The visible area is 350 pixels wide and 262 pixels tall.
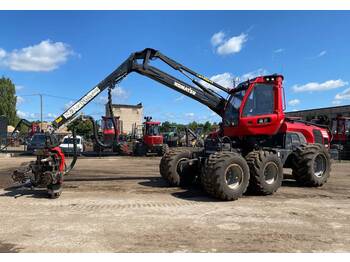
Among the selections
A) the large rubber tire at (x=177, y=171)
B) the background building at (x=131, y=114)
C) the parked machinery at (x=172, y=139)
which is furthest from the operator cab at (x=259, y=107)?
the background building at (x=131, y=114)

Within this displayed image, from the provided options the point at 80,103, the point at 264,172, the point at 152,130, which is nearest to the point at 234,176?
the point at 264,172

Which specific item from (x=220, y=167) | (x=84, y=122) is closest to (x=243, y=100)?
(x=220, y=167)

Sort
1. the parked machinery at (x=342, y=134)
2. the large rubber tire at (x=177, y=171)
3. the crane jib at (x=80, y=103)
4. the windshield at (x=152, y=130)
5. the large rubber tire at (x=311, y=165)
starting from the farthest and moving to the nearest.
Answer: the windshield at (x=152, y=130) → the parked machinery at (x=342, y=134) → the large rubber tire at (x=311, y=165) → the large rubber tire at (x=177, y=171) → the crane jib at (x=80, y=103)

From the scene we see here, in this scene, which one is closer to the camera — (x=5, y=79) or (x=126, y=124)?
(x=5, y=79)

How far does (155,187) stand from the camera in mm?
11945

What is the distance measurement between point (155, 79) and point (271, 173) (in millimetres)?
4424

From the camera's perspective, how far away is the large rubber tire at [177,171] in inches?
464

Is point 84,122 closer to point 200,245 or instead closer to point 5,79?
point 200,245

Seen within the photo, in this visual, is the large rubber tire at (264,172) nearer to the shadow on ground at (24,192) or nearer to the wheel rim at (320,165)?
the wheel rim at (320,165)

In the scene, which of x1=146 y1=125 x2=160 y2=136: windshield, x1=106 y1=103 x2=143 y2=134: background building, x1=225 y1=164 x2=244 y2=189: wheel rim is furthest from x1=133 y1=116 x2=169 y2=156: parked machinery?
x1=106 y1=103 x2=143 y2=134: background building

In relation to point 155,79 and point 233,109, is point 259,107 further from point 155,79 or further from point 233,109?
point 155,79

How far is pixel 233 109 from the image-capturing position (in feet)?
39.2

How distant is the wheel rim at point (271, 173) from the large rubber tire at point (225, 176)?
3.14 ft

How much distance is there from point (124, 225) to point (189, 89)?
6247 millimetres
